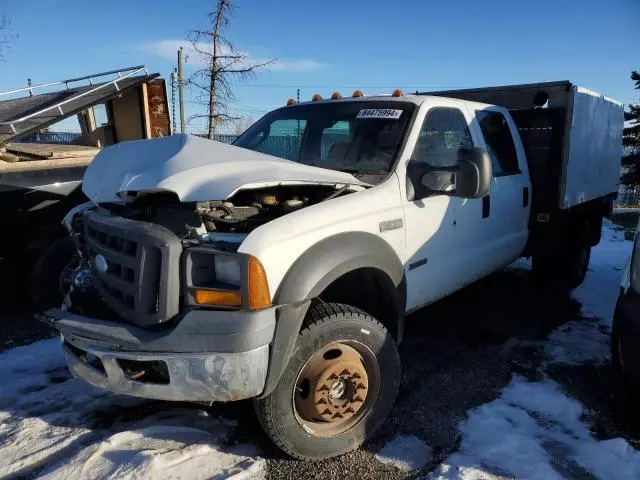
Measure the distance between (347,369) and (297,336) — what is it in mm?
381

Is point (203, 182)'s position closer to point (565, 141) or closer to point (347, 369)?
point (347, 369)

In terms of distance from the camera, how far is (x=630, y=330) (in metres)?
2.75

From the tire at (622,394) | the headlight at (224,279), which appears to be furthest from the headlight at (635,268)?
the headlight at (224,279)

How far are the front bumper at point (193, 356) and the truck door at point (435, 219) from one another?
1335 millimetres

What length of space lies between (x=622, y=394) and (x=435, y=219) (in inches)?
64.2

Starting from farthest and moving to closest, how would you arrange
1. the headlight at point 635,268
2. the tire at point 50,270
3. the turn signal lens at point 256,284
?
the tire at point 50,270, the headlight at point 635,268, the turn signal lens at point 256,284

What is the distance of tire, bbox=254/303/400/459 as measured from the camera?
2.47 metres

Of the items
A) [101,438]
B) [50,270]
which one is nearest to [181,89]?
[50,270]

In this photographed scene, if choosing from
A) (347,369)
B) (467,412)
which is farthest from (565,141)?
(347,369)

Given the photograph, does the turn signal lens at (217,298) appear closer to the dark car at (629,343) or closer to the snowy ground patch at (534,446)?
the snowy ground patch at (534,446)

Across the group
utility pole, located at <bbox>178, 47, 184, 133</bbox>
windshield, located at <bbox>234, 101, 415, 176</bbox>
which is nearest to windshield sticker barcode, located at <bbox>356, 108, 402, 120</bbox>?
windshield, located at <bbox>234, 101, 415, 176</bbox>

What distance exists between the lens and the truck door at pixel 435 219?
3.29m

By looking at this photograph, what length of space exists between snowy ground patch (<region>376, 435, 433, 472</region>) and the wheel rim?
231 mm

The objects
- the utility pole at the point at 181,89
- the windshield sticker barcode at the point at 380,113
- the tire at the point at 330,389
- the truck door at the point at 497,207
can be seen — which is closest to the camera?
the tire at the point at 330,389
